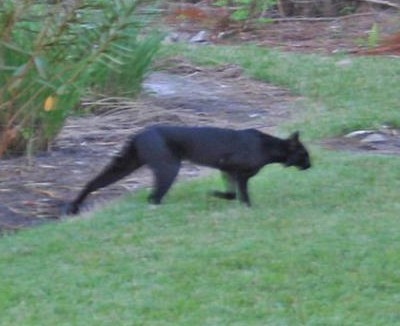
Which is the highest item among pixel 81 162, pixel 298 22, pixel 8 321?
pixel 8 321

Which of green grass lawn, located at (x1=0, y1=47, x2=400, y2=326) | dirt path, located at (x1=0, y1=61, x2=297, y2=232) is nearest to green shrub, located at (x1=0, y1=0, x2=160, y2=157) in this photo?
dirt path, located at (x1=0, y1=61, x2=297, y2=232)

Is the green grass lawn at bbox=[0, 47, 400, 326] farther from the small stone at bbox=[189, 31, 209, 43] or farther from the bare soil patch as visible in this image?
the small stone at bbox=[189, 31, 209, 43]

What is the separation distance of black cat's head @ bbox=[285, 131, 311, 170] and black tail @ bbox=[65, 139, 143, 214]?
1.03 meters

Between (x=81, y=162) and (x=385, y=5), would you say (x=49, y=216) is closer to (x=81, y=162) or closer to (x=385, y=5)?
(x=81, y=162)

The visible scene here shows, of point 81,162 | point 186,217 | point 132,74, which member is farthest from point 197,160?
point 132,74

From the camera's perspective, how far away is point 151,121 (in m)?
11.2

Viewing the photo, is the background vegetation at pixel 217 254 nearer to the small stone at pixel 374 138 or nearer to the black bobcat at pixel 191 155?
the black bobcat at pixel 191 155

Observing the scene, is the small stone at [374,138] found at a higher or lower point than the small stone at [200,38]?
higher

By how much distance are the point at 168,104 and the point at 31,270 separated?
543cm

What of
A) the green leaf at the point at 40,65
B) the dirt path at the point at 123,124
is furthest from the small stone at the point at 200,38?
the green leaf at the point at 40,65

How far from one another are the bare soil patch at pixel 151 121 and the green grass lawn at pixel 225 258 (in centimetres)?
51

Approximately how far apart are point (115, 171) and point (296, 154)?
4.06 ft

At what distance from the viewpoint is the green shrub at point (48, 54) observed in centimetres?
796

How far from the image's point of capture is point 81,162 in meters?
9.80
